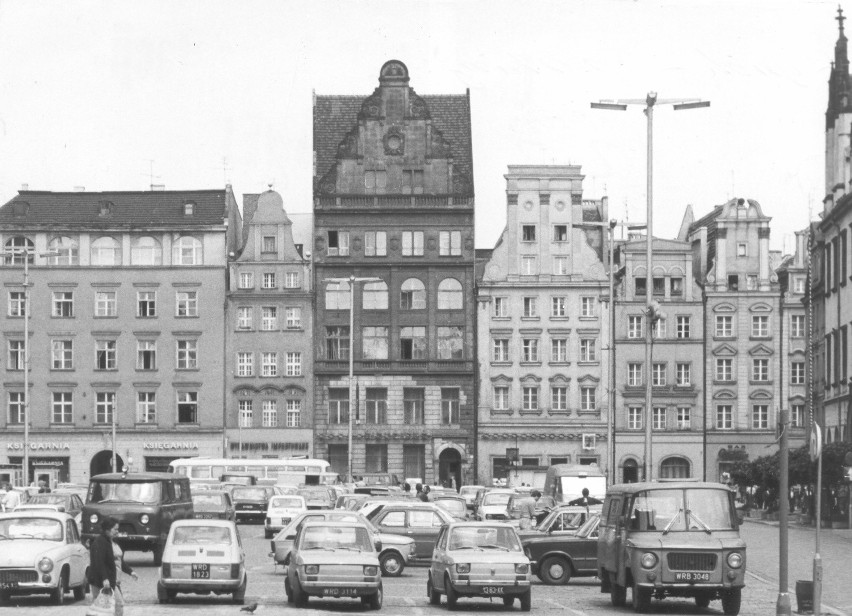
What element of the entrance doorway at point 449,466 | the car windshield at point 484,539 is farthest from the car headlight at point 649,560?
the entrance doorway at point 449,466

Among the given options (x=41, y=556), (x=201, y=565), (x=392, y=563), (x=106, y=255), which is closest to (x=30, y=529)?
(x=41, y=556)

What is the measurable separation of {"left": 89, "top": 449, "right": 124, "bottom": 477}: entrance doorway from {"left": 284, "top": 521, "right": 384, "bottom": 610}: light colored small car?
2917 inches

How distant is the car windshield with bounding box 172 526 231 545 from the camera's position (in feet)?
107

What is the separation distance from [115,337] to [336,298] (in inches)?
524

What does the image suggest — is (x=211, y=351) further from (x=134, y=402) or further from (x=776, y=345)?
(x=776, y=345)

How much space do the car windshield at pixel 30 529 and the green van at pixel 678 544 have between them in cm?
1025

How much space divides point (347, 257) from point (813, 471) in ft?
149

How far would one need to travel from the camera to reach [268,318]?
105562 millimetres

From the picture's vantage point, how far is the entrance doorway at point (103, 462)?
10538 centimetres

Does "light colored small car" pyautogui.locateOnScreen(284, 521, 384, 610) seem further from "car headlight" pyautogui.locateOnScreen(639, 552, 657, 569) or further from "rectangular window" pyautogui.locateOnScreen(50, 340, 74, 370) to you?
"rectangular window" pyautogui.locateOnScreen(50, 340, 74, 370)

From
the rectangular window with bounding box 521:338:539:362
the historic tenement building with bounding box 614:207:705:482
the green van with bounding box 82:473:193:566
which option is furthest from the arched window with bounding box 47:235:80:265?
the green van with bounding box 82:473:193:566

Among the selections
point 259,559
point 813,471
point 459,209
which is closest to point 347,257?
point 459,209

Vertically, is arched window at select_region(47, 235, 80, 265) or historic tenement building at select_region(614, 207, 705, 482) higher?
arched window at select_region(47, 235, 80, 265)

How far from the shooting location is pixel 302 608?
3192cm
